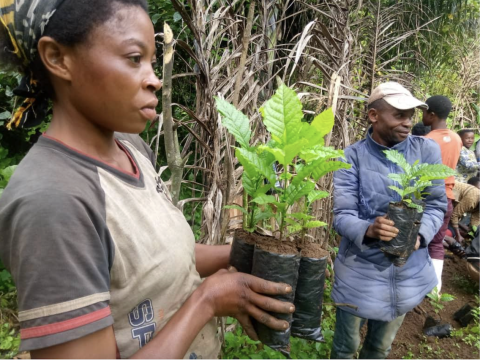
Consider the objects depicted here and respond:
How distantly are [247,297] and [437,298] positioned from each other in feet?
11.1

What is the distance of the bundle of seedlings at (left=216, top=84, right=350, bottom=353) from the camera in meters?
1.10

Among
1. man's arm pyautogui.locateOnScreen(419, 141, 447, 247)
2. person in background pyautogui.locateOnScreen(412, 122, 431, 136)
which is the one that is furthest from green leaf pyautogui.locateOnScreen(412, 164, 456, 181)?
person in background pyautogui.locateOnScreen(412, 122, 431, 136)

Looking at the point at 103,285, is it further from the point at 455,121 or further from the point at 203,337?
the point at 455,121

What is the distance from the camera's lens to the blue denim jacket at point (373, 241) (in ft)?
6.91

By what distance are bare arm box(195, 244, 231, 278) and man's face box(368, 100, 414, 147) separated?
4.47ft

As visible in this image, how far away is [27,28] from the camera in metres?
0.87

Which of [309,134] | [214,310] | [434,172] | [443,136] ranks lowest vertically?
[443,136]

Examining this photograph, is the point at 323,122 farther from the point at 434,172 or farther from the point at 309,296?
the point at 434,172

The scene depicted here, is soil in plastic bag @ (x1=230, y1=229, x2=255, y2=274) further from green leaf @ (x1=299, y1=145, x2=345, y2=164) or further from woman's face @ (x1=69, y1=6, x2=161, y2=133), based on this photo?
woman's face @ (x1=69, y1=6, x2=161, y2=133)

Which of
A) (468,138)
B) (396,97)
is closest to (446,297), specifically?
(396,97)

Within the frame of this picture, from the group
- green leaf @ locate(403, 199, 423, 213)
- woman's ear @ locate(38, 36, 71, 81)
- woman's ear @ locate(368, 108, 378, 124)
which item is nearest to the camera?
woman's ear @ locate(38, 36, 71, 81)

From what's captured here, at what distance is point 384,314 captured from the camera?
212 centimetres

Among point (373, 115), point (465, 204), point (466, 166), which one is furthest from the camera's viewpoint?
point (466, 166)

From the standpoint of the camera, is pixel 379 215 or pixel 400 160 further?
pixel 379 215
